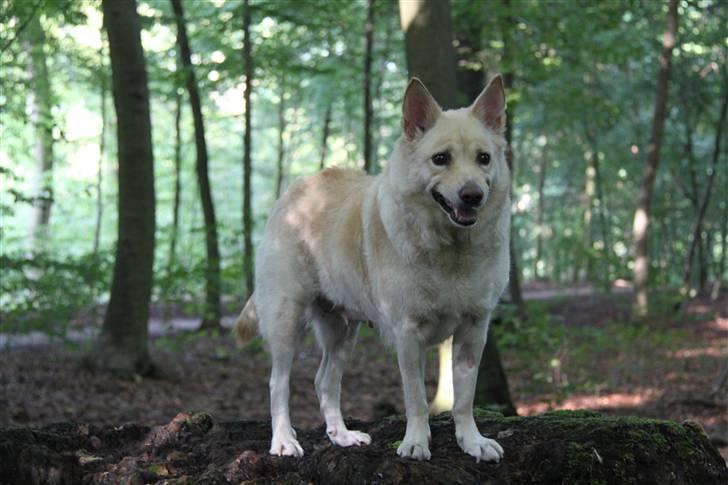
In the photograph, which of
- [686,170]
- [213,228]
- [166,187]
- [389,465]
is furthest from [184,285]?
[166,187]

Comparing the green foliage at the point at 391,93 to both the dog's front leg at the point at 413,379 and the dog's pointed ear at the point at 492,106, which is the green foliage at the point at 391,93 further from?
the dog's front leg at the point at 413,379

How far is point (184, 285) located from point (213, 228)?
4.19 ft

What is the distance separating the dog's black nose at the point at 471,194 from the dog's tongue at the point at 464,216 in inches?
2.2

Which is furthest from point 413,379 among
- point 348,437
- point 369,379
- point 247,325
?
point 369,379

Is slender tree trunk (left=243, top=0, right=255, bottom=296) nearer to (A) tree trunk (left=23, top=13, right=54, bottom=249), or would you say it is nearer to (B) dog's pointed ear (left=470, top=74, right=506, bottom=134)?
(A) tree trunk (left=23, top=13, right=54, bottom=249)

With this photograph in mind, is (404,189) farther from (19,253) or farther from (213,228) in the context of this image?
(213,228)

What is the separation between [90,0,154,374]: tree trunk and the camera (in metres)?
9.93

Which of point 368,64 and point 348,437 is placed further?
point 368,64

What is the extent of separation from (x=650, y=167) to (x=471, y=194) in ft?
50.1

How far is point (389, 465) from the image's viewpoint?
3484 millimetres

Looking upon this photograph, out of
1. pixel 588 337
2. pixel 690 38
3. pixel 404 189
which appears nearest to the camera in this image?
pixel 404 189

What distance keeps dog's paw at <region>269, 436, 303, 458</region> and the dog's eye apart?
1873mm

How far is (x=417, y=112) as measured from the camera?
157 inches

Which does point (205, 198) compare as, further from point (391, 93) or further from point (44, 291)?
point (391, 93)
